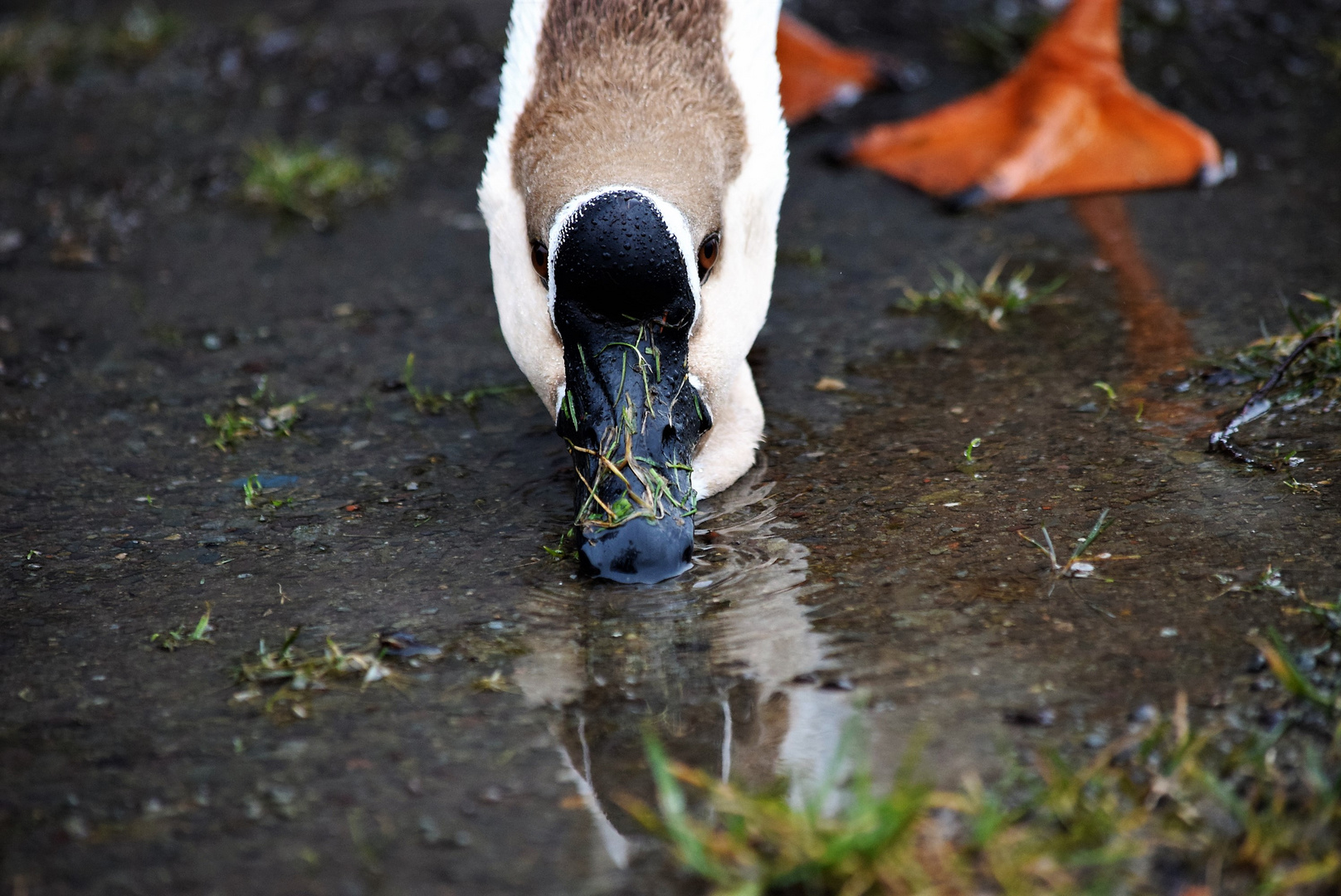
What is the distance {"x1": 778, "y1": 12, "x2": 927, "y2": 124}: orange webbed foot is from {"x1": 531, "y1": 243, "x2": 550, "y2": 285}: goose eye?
12.0 ft

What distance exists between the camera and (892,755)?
2.45 metres

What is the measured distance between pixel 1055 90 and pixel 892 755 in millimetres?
4366

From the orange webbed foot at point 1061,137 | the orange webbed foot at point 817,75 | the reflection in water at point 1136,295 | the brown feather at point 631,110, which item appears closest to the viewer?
the brown feather at point 631,110

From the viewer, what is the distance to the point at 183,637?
3.02m

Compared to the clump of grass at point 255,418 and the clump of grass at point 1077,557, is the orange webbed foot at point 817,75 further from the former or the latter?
the clump of grass at point 1077,557

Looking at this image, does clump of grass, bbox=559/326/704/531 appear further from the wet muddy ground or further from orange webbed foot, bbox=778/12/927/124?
orange webbed foot, bbox=778/12/927/124

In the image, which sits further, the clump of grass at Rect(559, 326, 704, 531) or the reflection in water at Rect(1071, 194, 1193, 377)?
the reflection in water at Rect(1071, 194, 1193, 377)

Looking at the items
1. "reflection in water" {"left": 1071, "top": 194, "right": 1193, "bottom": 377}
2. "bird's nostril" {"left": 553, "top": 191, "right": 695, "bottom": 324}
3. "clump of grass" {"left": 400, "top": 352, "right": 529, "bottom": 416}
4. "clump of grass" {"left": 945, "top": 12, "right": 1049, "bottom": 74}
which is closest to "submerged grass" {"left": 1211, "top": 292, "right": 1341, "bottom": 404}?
"reflection in water" {"left": 1071, "top": 194, "right": 1193, "bottom": 377}

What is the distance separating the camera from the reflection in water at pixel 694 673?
98.7 inches

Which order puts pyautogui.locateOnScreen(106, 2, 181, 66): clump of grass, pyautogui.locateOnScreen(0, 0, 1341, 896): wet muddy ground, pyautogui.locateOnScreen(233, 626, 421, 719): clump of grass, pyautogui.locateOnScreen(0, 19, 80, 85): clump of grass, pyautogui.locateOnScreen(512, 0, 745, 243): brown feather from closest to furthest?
pyautogui.locateOnScreen(0, 0, 1341, 896): wet muddy ground
pyautogui.locateOnScreen(233, 626, 421, 719): clump of grass
pyautogui.locateOnScreen(512, 0, 745, 243): brown feather
pyautogui.locateOnScreen(0, 19, 80, 85): clump of grass
pyautogui.locateOnScreen(106, 2, 181, 66): clump of grass

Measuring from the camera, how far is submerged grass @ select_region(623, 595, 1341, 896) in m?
2.08

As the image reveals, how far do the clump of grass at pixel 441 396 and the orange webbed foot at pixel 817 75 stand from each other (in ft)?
10.1

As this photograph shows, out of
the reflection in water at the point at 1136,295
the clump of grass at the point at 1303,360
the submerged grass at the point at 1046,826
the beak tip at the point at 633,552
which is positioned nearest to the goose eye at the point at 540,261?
the beak tip at the point at 633,552

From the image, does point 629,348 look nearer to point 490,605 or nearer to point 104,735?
point 490,605
